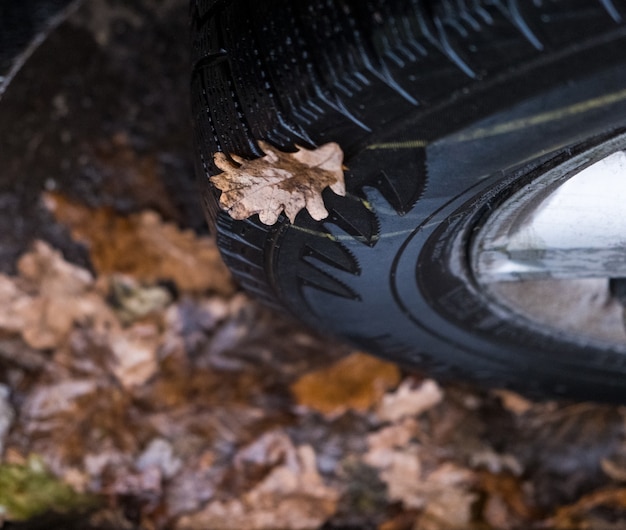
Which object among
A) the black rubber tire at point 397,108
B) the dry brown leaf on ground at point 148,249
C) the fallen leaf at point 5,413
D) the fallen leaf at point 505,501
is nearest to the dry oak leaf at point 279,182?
the black rubber tire at point 397,108

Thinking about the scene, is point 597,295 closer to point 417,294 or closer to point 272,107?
point 417,294

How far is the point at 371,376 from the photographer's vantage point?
1688mm

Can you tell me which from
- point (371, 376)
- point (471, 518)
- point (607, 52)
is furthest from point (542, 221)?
point (471, 518)

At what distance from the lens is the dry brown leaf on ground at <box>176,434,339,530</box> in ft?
5.20

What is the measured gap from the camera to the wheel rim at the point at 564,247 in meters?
0.94

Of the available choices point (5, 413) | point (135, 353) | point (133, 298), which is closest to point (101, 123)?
point (133, 298)

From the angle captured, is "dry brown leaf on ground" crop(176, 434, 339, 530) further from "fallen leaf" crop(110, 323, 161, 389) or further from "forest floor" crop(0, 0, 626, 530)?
"fallen leaf" crop(110, 323, 161, 389)

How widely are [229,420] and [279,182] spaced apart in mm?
1017

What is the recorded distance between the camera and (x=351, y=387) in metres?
1.69

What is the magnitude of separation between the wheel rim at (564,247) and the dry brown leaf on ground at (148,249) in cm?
74

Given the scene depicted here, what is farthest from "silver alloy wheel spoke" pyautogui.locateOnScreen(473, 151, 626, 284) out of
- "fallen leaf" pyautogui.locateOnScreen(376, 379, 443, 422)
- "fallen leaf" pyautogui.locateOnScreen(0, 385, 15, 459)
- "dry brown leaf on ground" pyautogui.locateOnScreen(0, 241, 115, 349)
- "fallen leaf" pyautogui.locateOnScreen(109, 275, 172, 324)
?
"fallen leaf" pyautogui.locateOnScreen(0, 385, 15, 459)

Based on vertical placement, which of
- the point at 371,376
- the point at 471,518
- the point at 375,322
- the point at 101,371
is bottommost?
the point at 471,518

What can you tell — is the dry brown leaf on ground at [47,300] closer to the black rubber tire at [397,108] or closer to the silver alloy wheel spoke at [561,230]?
the black rubber tire at [397,108]

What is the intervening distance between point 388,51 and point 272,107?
144mm
